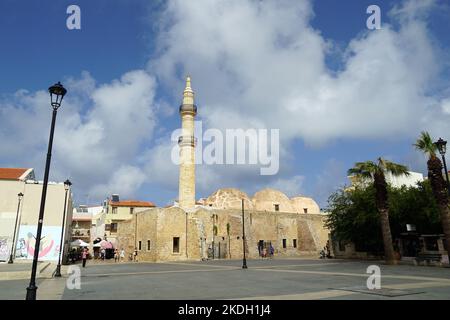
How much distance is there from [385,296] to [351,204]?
2060cm

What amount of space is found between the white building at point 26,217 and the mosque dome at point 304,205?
3764 centimetres

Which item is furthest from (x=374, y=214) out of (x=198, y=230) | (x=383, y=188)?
(x=198, y=230)

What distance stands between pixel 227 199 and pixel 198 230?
590 inches

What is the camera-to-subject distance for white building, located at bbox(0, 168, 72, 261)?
29.8 meters

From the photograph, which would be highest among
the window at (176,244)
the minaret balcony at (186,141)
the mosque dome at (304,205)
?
the minaret balcony at (186,141)

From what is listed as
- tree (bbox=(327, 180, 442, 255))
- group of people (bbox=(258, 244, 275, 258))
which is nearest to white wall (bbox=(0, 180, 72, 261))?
group of people (bbox=(258, 244, 275, 258))

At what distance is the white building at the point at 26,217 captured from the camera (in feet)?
97.9

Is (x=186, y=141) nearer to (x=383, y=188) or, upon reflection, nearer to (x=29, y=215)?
(x=29, y=215)

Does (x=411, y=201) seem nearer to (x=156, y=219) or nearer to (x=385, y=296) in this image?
(x=385, y=296)

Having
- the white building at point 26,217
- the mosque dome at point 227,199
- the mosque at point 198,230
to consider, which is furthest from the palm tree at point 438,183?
the mosque dome at point 227,199

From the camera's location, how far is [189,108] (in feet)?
135

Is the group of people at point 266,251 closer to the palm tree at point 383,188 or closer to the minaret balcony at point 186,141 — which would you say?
the minaret balcony at point 186,141

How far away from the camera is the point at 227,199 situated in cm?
5303
